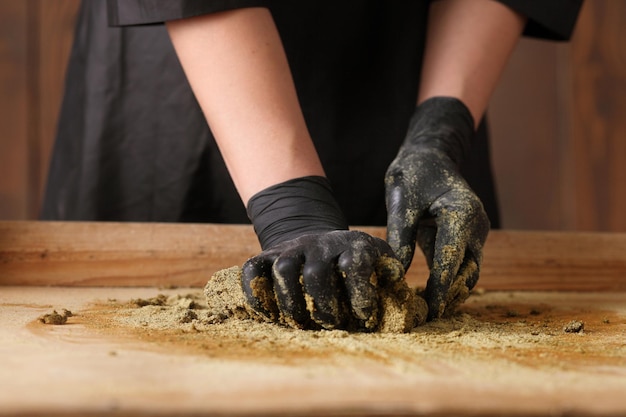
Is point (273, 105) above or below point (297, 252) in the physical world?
above

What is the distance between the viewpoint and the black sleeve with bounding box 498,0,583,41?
3.96 ft

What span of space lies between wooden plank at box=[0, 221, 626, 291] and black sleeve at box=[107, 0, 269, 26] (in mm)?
382

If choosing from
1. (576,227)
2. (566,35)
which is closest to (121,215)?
(566,35)

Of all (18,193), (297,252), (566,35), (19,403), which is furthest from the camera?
(18,193)

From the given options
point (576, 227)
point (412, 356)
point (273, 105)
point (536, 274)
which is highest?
point (273, 105)

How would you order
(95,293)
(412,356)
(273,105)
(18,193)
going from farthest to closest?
(18,193), (95,293), (273,105), (412,356)

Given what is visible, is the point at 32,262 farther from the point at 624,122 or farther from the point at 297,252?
the point at 624,122

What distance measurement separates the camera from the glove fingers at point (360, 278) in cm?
68

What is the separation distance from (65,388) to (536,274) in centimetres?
97

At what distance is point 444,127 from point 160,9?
1.50 ft

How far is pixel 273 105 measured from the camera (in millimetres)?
904

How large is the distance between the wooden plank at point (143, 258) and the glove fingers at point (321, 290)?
502mm

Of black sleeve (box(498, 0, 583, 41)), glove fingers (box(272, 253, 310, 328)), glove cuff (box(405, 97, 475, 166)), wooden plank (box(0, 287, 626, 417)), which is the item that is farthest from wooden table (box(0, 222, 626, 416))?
black sleeve (box(498, 0, 583, 41))

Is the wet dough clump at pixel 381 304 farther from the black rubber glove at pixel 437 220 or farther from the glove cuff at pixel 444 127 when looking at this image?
the glove cuff at pixel 444 127
